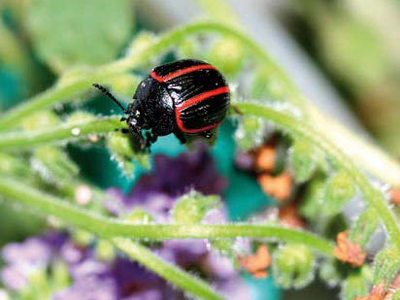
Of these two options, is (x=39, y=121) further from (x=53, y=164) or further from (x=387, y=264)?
(x=387, y=264)

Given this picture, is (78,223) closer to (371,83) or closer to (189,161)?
(189,161)

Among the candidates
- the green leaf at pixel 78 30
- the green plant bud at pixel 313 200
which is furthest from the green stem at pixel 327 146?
the green leaf at pixel 78 30

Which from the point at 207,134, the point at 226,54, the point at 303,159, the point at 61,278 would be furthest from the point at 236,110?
the point at 61,278

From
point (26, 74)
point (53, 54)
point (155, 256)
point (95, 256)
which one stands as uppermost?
point (26, 74)

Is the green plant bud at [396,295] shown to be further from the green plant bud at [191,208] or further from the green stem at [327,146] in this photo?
the green plant bud at [191,208]

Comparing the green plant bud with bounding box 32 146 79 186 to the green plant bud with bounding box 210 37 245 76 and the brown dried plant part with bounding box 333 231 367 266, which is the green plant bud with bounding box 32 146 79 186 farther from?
the brown dried plant part with bounding box 333 231 367 266

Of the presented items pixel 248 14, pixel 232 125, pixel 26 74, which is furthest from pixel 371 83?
pixel 232 125

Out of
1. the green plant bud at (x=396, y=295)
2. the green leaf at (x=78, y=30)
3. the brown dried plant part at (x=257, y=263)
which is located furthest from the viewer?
the green leaf at (x=78, y=30)

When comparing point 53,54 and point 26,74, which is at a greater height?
point 26,74
